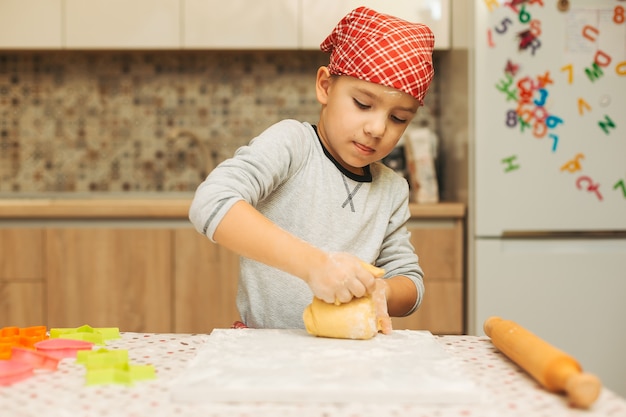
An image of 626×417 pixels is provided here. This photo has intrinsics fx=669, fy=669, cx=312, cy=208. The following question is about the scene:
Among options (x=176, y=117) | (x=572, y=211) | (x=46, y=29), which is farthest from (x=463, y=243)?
(x=46, y=29)

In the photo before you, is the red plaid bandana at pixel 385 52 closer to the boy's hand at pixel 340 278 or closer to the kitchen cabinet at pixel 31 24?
the boy's hand at pixel 340 278

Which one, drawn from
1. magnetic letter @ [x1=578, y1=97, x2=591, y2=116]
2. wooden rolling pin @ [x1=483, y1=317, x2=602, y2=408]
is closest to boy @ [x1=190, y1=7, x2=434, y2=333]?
wooden rolling pin @ [x1=483, y1=317, x2=602, y2=408]

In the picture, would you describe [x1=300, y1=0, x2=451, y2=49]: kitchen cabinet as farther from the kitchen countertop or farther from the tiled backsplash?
the kitchen countertop

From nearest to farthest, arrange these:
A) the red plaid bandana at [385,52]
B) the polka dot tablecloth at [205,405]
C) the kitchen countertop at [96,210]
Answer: the polka dot tablecloth at [205,405]
the red plaid bandana at [385,52]
the kitchen countertop at [96,210]

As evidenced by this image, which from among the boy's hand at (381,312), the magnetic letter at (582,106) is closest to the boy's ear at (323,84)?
the boy's hand at (381,312)

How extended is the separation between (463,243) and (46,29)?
1648mm

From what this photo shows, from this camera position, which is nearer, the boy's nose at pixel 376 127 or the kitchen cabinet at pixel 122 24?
the boy's nose at pixel 376 127

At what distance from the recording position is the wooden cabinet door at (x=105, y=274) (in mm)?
2135

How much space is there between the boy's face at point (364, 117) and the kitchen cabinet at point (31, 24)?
1.67m

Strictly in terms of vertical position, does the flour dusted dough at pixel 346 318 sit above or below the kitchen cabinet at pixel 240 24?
below

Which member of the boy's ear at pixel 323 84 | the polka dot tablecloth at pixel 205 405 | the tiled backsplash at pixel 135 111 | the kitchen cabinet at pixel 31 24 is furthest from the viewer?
the tiled backsplash at pixel 135 111

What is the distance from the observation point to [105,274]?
214cm

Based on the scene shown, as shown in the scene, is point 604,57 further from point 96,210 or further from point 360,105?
point 96,210

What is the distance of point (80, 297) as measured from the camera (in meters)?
2.14
